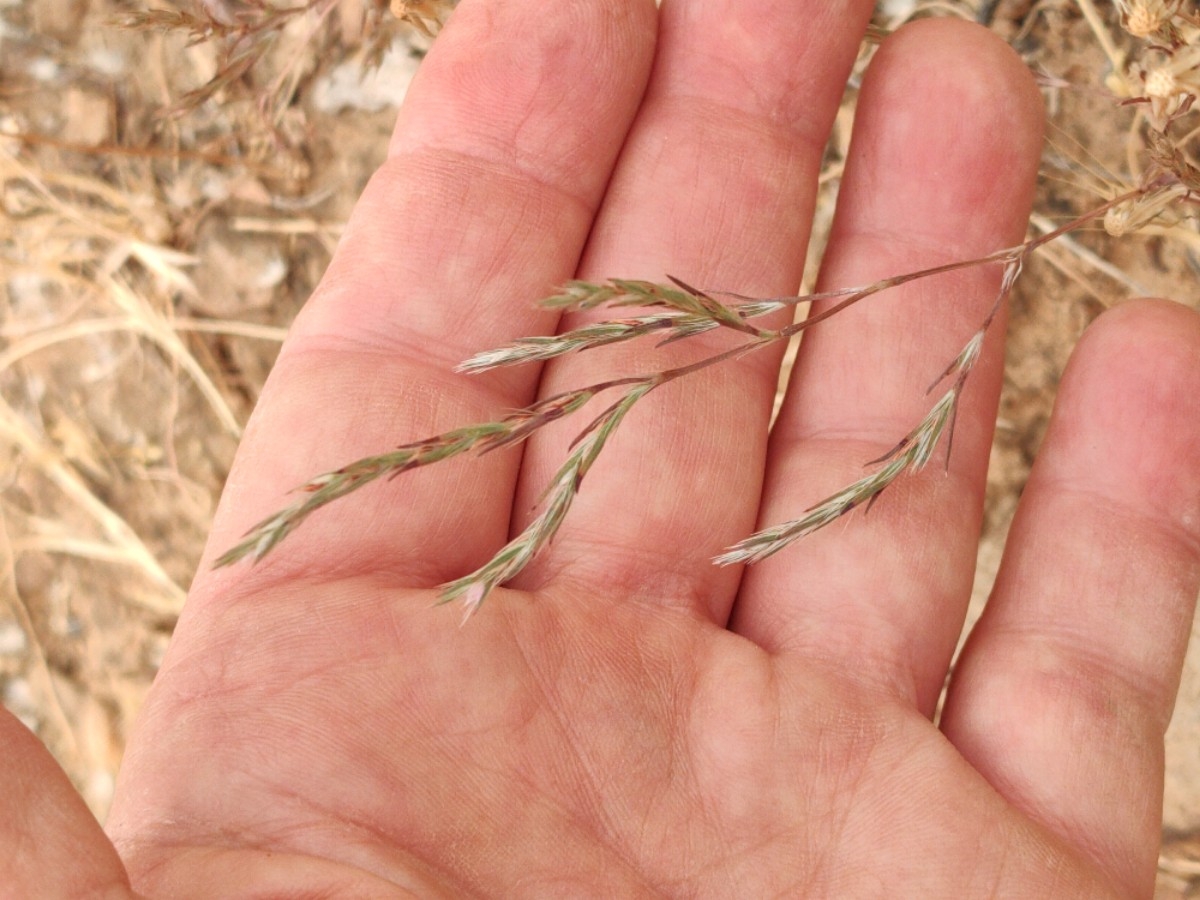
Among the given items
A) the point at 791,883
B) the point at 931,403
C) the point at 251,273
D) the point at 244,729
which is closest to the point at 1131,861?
the point at 791,883

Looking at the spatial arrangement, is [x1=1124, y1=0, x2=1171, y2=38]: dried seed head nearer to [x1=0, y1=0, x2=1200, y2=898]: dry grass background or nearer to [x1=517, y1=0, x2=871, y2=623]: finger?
[x1=517, y1=0, x2=871, y2=623]: finger

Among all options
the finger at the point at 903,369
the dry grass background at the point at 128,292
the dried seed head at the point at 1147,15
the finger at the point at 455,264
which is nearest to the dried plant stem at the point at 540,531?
the finger at the point at 455,264

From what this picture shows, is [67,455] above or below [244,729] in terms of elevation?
below

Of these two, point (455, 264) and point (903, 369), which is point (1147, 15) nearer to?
point (903, 369)

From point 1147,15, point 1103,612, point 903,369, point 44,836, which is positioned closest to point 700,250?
point 903,369

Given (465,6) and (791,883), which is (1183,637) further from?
(465,6)

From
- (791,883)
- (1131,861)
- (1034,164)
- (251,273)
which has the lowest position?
(1131,861)
